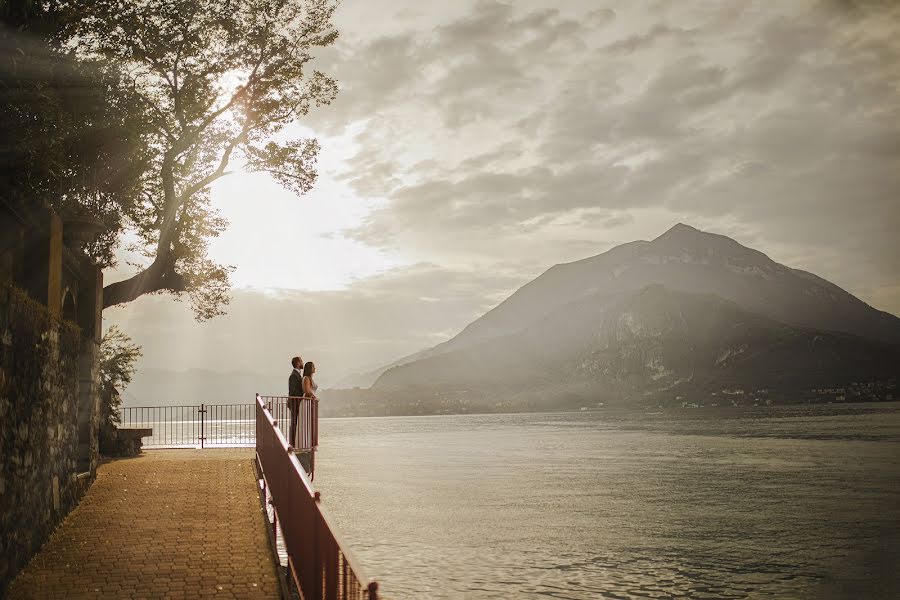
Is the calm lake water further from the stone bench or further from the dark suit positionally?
the stone bench

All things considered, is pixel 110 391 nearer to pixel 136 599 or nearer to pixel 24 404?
pixel 24 404

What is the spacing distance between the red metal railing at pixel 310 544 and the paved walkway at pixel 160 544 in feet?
2.33

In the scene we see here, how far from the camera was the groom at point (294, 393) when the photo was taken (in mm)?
15898

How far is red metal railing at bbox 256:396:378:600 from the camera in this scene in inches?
198

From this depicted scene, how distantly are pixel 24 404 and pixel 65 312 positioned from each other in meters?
7.33

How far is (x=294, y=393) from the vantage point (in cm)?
1688

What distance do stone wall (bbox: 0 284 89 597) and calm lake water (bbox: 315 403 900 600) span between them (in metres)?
8.60

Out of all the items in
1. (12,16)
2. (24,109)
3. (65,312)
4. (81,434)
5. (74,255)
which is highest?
(12,16)

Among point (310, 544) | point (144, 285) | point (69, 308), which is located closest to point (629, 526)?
point (144, 285)

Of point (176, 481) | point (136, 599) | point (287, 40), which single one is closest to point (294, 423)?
point (176, 481)

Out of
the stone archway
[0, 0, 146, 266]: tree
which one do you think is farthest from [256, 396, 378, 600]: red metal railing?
the stone archway

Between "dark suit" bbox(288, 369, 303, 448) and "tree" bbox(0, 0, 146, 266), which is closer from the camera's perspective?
"tree" bbox(0, 0, 146, 266)

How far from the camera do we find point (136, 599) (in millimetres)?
8375

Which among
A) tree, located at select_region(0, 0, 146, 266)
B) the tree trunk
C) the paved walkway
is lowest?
the paved walkway
